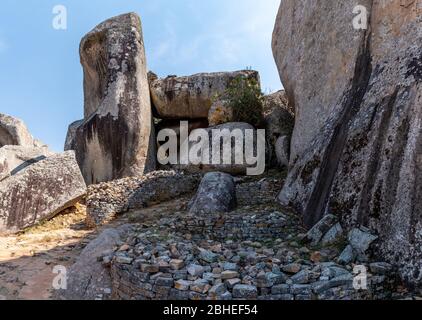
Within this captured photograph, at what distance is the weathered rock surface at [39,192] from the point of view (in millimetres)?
11367

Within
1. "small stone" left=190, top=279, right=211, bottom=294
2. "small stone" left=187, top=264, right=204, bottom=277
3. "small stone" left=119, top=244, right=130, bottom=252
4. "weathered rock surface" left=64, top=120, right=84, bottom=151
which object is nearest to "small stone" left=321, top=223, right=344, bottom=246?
"small stone" left=187, top=264, right=204, bottom=277

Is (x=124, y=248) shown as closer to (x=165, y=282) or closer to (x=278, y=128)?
(x=165, y=282)

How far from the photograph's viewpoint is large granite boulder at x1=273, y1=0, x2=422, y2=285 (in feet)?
20.2

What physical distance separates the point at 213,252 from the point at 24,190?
6745 mm

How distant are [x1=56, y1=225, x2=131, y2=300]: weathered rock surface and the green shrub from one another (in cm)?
830

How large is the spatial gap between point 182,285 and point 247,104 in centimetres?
1051

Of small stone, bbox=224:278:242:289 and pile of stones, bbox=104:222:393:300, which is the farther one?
small stone, bbox=224:278:242:289

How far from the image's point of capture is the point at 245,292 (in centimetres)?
555

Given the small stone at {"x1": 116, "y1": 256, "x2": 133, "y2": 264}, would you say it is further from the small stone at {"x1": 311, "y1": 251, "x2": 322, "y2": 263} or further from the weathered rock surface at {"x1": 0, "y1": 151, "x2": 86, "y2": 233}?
the weathered rock surface at {"x1": 0, "y1": 151, "x2": 86, "y2": 233}

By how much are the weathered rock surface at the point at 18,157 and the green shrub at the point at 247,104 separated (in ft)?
20.0

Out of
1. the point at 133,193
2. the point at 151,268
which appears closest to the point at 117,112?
the point at 133,193

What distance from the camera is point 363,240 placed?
20.9ft

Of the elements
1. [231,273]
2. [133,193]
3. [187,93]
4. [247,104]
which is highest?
[187,93]

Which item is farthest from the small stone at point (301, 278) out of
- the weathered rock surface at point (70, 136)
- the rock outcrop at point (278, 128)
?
the weathered rock surface at point (70, 136)
